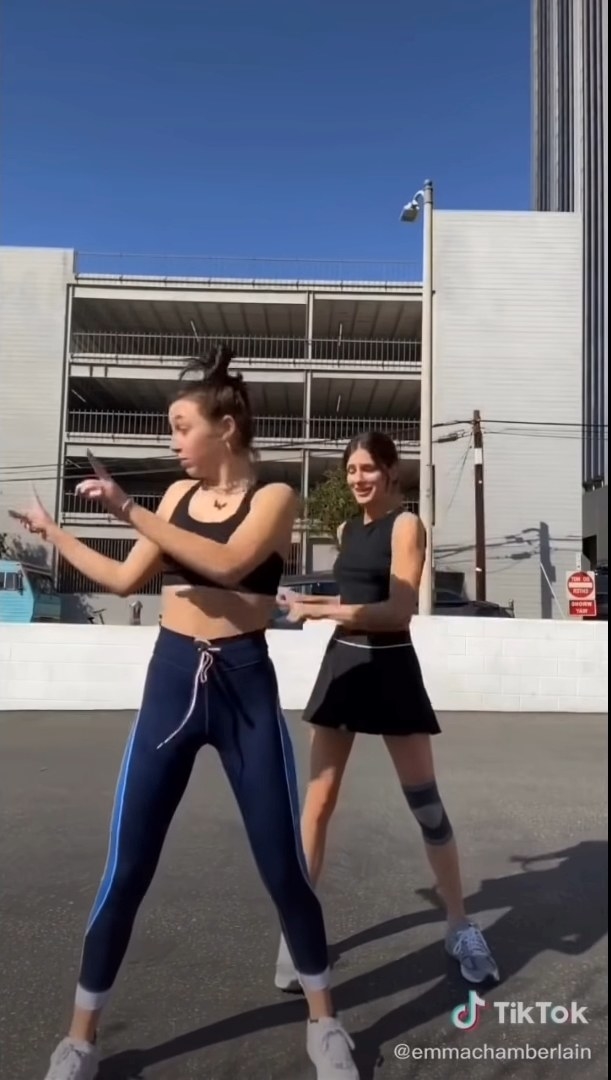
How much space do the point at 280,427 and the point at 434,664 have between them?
2191cm

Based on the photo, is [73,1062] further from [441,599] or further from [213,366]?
[441,599]

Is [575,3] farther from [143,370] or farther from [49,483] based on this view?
[49,483]

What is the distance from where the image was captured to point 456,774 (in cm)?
605

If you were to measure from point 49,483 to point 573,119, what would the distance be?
28925 mm

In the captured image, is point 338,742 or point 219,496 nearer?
point 219,496

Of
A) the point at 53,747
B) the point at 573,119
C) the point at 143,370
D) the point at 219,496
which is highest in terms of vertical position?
the point at 143,370

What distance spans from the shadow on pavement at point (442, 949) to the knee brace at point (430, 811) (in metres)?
0.43

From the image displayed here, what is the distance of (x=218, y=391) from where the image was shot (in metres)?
2.22

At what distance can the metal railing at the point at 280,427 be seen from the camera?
28547 millimetres

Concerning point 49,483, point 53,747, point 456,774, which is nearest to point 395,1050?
point 456,774

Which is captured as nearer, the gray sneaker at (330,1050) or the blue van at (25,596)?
the gray sneaker at (330,1050)

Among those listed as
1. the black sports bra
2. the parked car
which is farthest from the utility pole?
the black sports bra

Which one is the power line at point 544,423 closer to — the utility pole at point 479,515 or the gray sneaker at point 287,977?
the utility pole at point 479,515

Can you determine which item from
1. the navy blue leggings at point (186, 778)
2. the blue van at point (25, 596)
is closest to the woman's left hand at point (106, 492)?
the navy blue leggings at point (186, 778)
